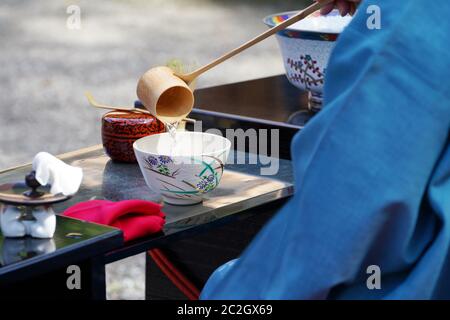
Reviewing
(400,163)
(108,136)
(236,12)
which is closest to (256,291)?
(400,163)

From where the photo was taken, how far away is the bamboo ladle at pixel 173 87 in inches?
57.7

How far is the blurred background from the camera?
3.99 metres

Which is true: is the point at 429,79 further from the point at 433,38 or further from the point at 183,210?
the point at 183,210

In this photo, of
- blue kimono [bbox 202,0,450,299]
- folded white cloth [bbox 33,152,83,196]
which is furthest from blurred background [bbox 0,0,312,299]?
blue kimono [bbox 202,0,450,299]

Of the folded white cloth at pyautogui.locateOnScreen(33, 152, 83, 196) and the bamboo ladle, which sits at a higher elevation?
the bamboo ladle

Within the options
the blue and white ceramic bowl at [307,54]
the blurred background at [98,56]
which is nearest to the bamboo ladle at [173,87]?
the blue and white ceramic bowl at [307,54]

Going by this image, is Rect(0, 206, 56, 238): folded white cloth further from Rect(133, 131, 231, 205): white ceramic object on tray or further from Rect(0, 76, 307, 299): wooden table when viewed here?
Rect(133, 131, 231, 205): white ceramic object on tray

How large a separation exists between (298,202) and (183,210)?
18.1 inches

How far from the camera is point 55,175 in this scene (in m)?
1.13

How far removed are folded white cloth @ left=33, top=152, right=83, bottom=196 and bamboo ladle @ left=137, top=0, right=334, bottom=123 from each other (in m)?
0.34

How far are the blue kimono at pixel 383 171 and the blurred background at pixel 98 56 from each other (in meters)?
1.93

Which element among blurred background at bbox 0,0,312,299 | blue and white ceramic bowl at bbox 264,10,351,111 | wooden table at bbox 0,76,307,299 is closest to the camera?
wooden table at bbox 0,76,307,299

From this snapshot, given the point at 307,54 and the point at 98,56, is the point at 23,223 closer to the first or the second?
the point at 307,54

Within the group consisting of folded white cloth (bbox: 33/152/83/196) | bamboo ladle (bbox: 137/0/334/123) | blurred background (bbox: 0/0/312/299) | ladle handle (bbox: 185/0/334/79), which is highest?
ladle handle (bbox: 185/0/334/79)
